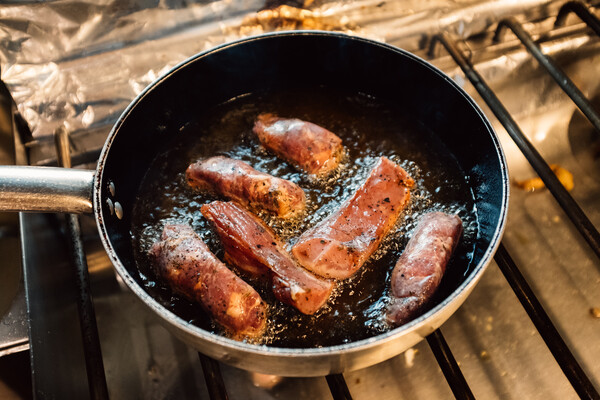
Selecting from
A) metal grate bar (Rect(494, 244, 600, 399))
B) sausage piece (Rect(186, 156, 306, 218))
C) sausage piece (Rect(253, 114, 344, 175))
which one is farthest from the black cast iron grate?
sausage piece (Rect(253, 114, 344, 175))

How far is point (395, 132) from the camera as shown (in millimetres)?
1479

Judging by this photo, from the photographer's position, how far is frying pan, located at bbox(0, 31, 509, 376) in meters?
0.93

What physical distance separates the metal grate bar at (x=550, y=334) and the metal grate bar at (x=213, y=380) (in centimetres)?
73

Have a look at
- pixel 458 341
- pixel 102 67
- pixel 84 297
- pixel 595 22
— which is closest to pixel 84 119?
pixel 102 67

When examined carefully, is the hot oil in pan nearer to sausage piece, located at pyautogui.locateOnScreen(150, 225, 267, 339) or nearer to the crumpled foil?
sausage piece, located at pyautogui.locateOnScreen(150, 225, 267, 339)

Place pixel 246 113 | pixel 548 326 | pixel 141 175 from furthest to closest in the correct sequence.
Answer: pixel 246 113 → pixel 141 175 → pixel 548 326

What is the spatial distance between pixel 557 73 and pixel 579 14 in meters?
0.36

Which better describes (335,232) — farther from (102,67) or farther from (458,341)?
(102,67)

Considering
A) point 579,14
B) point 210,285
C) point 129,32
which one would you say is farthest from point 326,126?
point 579,14

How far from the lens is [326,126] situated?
151 cm

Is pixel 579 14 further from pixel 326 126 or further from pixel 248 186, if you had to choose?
pixel 248 186

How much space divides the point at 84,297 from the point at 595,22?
1750 millimetres

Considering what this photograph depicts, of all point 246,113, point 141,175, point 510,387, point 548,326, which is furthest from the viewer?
point 246,113

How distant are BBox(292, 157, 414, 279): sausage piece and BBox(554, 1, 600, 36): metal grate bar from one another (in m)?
0.87
